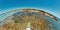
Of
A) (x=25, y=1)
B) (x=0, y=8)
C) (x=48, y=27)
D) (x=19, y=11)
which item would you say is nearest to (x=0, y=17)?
(x=0, y=8)

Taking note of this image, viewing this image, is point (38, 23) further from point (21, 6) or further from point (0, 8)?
point (0, 8)

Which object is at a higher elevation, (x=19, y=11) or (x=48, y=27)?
(x=19, y=11)

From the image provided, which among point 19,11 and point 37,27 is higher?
point 19,11

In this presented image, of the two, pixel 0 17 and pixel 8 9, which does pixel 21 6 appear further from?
pixel 0 17

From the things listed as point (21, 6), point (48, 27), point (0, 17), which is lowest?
point (48, 27)

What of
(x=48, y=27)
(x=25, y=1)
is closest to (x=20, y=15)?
(x=25, y=1)

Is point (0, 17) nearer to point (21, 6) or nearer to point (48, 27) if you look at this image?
point (21, 6)

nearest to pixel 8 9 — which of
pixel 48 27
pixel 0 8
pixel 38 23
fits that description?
pixel 0 8
